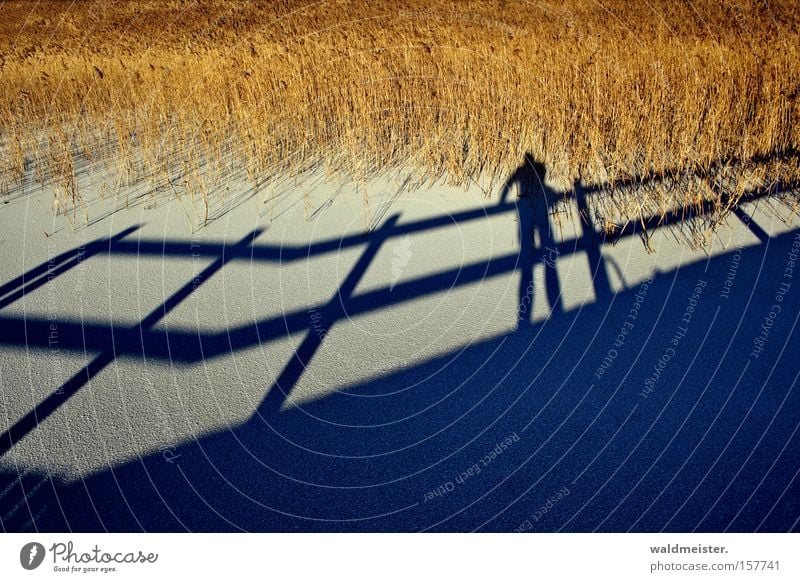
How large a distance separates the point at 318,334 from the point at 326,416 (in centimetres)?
68

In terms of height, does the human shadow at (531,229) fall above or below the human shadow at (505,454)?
above

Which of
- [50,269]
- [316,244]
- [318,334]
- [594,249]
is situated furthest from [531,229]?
[50,269]

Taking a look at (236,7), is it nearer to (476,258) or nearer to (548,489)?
(476,258)

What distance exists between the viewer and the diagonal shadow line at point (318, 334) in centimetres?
307

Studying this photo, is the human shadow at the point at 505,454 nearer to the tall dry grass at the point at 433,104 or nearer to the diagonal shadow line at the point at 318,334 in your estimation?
the diagonal shadow line at the point at 318,334

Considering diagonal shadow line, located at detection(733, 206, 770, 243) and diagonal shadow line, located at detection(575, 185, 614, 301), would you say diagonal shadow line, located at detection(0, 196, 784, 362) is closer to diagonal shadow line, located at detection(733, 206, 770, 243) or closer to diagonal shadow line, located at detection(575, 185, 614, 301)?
diagonal shadow line, located at detection(575, 185, 614, 301)

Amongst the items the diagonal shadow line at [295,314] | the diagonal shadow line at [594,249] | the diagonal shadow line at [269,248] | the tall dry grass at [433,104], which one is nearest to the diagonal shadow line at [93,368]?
the diagonal shadow line at [295,314]

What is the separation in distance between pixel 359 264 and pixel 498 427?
1733 millimetres

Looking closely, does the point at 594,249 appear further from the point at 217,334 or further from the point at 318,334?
the point at 217,334

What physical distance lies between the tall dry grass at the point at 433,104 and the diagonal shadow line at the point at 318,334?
1578 mm

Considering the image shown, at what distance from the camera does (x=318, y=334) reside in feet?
11.6

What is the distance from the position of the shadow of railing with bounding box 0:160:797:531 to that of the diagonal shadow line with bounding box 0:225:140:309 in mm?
14

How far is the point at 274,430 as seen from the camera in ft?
9.50

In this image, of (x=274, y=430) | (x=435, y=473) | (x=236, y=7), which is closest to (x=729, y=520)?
(x=435, y=473)
